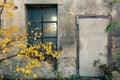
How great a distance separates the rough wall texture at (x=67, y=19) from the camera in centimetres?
733

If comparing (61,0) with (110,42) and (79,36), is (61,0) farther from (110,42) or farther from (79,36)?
(110,42)

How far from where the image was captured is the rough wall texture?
733 cm

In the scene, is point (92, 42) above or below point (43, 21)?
below

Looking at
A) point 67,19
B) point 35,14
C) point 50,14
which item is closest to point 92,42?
point 67,19

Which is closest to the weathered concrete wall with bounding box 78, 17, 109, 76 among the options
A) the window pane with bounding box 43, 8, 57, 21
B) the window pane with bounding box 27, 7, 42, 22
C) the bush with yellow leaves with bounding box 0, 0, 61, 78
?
the window pane with bounding box 43, 8, 57, 21

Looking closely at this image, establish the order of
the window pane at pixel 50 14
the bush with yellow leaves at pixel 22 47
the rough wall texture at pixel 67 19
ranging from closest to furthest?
1. the bush with yellow leaves at pixel 22 47
2. the rough wall texture at pixel 67 19
3. the window pane at pixel 50 14

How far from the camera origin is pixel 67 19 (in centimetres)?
739

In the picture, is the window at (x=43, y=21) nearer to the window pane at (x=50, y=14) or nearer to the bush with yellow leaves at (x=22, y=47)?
the window pane at (x=50, y=14)

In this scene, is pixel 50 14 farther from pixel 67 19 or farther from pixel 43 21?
pixel 67 19

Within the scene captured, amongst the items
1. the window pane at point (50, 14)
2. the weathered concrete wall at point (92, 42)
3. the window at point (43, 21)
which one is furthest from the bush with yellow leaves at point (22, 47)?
the window pane at point (50, 14)

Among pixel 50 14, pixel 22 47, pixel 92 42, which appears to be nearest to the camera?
pixel 22 47

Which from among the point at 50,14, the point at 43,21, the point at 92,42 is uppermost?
the point at 50,14

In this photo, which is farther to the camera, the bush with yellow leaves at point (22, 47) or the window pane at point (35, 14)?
the window pane at point (35, 14)

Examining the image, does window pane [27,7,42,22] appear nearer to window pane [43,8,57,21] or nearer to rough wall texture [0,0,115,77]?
window pane [43,8,57,21]
